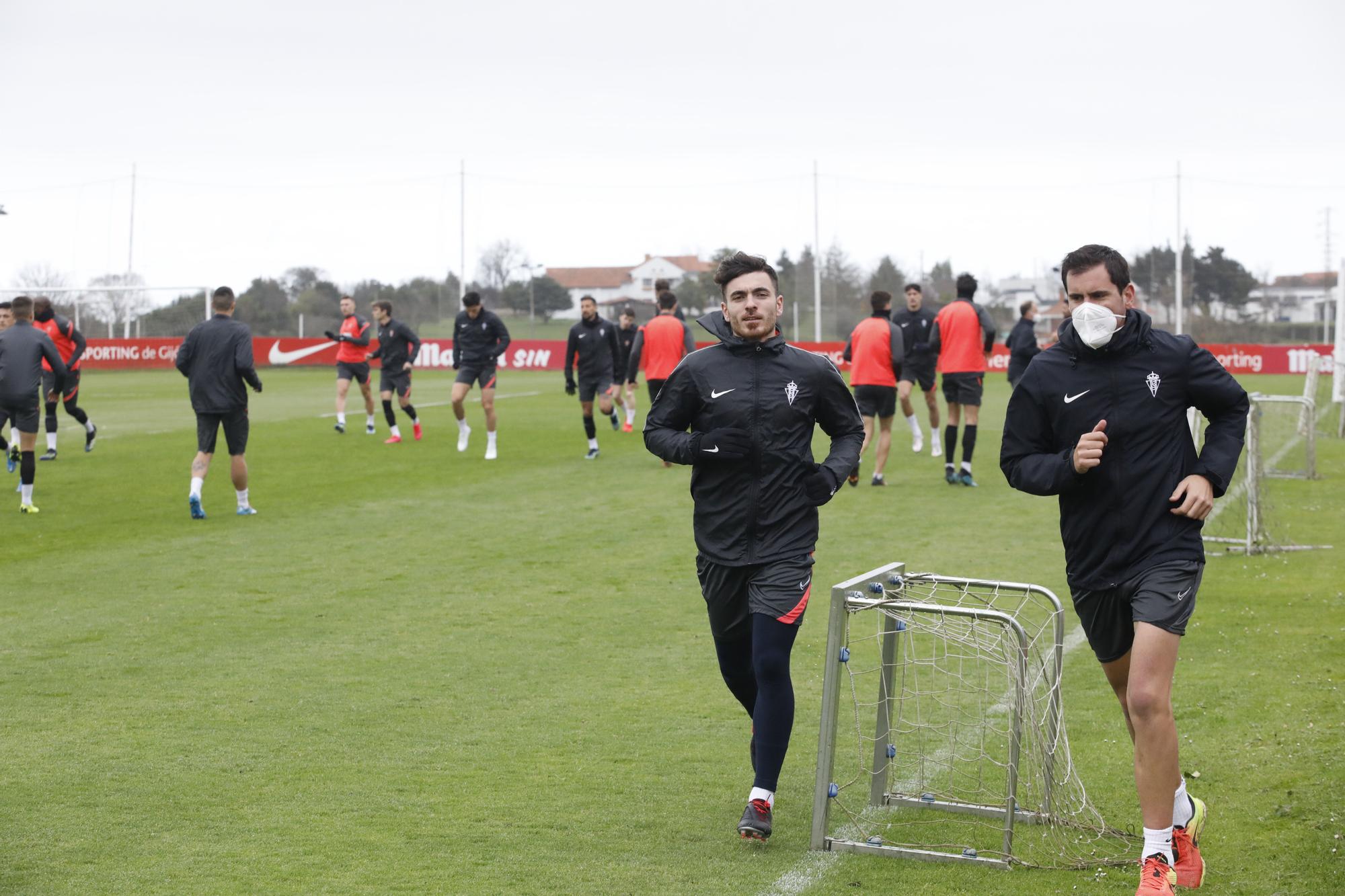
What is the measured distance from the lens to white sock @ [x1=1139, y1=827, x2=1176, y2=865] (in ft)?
13.6

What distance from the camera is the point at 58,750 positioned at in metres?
5.80

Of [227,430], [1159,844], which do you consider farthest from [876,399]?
Result: [1159,844]

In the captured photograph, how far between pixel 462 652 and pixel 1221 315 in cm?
4315

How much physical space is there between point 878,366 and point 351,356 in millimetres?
9799

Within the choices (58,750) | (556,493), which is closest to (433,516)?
(556,493)

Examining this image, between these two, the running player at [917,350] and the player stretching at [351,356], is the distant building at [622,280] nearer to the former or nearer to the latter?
the player stretching at [351,356]

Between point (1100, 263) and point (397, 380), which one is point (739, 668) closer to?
point (1100, 263)

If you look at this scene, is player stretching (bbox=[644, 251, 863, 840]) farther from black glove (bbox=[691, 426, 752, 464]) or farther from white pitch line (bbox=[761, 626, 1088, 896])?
white pitch line (bbox=[761, 626, 1088, 896])

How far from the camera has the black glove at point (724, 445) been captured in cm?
491

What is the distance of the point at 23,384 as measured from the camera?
44.3ft

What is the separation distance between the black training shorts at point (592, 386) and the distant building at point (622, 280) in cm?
2307

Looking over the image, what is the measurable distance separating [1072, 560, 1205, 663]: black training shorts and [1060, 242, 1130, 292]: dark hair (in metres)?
0.95

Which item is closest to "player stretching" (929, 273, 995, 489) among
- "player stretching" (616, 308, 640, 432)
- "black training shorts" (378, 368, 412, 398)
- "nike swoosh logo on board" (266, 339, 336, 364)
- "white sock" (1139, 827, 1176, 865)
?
"player stretching" (616, 308, 640, 432)

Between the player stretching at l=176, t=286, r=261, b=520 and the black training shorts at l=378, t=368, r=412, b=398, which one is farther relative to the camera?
the black training shorts at l=378, t=368, r=412, b=398
